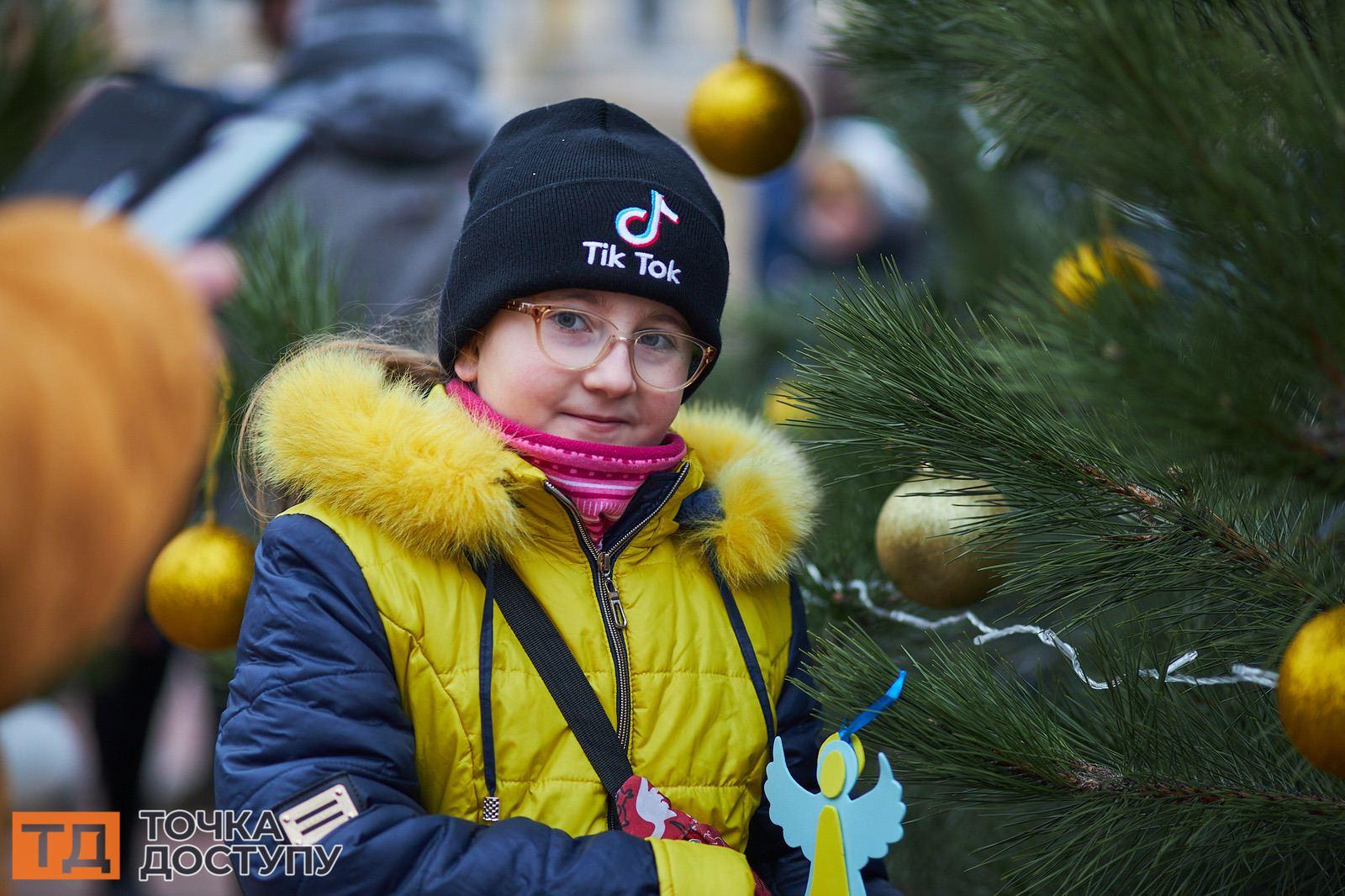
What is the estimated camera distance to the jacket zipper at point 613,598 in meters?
1.33

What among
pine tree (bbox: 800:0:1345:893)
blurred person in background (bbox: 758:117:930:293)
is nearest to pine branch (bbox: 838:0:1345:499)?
pine tree (bbox: 800:0:1345:893)

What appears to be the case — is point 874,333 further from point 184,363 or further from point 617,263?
point 184,363

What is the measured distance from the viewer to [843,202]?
4074 mm

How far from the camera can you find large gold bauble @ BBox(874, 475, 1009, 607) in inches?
49.4

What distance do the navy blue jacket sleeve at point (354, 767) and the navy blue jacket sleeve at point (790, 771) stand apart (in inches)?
11.4

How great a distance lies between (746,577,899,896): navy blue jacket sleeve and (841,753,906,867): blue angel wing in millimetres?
293

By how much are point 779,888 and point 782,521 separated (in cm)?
41

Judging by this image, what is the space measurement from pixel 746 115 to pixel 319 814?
983mm

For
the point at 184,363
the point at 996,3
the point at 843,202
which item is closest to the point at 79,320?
the point at 184,363

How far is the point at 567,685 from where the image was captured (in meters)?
1.30

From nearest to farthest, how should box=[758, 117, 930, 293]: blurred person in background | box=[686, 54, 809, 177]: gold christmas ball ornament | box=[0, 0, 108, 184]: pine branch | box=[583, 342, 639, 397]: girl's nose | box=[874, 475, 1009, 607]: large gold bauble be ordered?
box=[0, 0, 108, 184]: pine branch, box=[874, 475, 1009, 607]: large gold bauble, box=[583, 342, 639, 397]: girl's nose, box=[686, 54, 809, 177]: gold christmas ball ornament, box=[758, 117, 930, 293]: blurred person in background

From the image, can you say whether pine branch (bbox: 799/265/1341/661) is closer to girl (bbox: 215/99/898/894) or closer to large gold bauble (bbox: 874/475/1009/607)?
large gold bauble (bbox: 874/475/1009/607)
